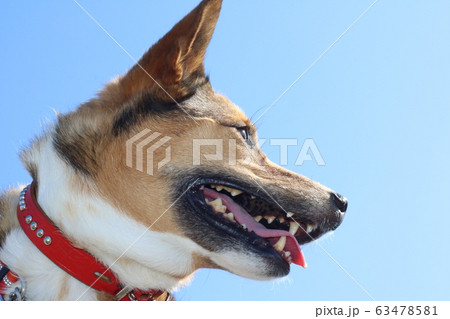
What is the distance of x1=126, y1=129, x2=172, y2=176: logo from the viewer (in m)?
4.18

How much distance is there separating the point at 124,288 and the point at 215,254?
2.25ft

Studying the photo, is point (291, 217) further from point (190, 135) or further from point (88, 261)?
point (88, 261)

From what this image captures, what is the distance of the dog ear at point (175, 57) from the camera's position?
14.2 ft

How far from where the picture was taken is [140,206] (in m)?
4.18

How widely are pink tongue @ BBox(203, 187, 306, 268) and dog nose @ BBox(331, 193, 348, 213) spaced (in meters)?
0.51

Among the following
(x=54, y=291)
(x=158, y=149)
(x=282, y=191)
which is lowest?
(x=54, y=291)

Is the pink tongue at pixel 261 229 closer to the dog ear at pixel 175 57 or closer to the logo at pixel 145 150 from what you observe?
the logo at pixel 145 150

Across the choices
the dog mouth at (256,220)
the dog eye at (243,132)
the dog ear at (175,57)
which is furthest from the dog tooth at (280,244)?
the dog ear at (175,57)

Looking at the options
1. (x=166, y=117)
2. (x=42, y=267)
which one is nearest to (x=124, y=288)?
(x=42, y=267)

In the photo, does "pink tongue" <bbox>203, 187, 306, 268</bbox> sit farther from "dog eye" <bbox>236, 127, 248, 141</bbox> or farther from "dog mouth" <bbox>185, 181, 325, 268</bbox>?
"dog eye" <bbox>236, 127, 248, 141</bbox>

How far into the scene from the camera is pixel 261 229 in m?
4.50

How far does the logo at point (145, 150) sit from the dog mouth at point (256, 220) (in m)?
0.36

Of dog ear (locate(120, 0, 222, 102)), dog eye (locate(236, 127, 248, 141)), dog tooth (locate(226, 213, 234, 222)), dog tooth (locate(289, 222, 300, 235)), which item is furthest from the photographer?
dog eye (locate(236, 127, 248, 141))

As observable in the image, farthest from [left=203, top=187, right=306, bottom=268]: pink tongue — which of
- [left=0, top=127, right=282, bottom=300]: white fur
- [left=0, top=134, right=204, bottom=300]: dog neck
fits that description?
[left=0, top=134, right=204, bottom=300]: dog neck
